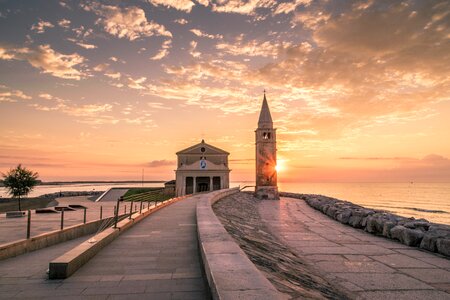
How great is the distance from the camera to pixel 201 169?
51.3m

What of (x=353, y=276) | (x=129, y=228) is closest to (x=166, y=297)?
(x=353, y=276)

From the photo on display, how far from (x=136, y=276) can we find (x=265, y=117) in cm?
4183

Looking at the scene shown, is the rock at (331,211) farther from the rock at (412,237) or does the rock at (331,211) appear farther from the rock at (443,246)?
the rock at (443,246)

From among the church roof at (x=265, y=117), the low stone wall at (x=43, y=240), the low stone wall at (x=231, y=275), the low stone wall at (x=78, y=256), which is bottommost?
the low stone wall at (x=43, y=240)

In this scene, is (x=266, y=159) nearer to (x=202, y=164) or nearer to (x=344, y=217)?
(x=202, y=164)

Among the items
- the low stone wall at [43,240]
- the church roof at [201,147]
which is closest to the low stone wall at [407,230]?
the low stone wall at [43,240]

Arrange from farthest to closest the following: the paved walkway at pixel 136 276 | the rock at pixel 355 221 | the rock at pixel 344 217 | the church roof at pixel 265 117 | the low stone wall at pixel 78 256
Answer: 1. the church roof at pixel 265 117
2. the rock at pixel 344 217
3. the rock at pixel 355 221
4. the low stone wall at pixel 78 256
5. the paved walkway at pixel 136 276

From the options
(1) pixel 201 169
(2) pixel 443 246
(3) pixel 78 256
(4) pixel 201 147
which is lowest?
(2) pixel 443 246

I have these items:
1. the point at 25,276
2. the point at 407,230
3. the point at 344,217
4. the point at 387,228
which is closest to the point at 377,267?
the point at 407,230

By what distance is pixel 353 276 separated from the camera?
9.02m

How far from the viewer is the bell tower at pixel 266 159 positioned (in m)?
45.0

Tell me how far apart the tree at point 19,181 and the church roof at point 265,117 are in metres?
30.0

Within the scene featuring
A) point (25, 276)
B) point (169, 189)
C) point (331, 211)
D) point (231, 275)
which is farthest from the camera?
point (169, 189)

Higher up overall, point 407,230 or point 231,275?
point 231,275
